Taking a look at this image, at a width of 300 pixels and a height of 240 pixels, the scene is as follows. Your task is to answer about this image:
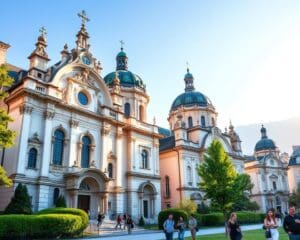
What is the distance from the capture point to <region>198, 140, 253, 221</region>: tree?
28031mm

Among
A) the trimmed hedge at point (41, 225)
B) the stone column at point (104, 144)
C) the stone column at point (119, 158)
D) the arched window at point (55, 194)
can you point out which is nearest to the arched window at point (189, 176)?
the stone column at point (119, 158)

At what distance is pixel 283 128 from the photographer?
15775cm

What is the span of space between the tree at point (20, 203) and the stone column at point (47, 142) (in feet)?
10.9

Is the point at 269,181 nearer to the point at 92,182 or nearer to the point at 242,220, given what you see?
the point at 242,220

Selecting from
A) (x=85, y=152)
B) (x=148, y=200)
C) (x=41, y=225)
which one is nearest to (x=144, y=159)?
(x=148, y=200)

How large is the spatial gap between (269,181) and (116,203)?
51.0 meters

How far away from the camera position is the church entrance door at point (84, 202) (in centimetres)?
3222

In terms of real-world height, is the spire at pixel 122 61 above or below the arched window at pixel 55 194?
above

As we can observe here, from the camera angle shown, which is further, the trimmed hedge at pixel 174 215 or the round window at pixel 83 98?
the round window at pixel 83 98

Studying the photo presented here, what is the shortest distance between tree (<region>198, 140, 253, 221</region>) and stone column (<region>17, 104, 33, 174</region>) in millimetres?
16617

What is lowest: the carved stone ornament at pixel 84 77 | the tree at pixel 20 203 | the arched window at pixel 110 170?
the tree at pixel 20 203

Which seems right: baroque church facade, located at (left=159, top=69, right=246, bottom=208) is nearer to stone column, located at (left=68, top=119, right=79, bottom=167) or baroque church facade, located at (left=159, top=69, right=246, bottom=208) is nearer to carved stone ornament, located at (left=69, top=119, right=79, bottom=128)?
stone column, located at (left=68, top=119, right=79, bottom=167)

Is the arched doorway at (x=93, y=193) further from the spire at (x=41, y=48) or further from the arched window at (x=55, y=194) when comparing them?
the spire at (x=41, y=48)

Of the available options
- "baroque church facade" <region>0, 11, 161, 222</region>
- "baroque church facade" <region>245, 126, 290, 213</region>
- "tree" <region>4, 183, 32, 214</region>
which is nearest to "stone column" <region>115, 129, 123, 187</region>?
"baroque church facade" <region>0, 11, 161, 222</region>
